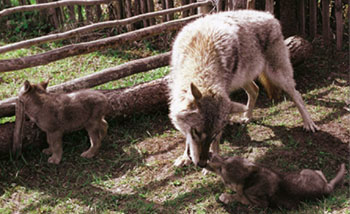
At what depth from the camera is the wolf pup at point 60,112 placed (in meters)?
5.38

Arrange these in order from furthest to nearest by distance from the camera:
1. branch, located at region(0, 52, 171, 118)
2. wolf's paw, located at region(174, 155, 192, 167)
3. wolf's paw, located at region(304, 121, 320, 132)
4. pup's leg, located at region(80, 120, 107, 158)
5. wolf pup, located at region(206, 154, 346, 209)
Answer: wolf's paw, located at region(304, 121, 320, 132) → branch, located at region(0, 52, 171, 118) → pup's leg, located at region(80, 120, 107, 158) → wolf's paw, located at region(174, 155, 192, 167) → wolf pup, located at region(206, 154, 346, 209)

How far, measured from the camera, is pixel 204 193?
16.0 ft

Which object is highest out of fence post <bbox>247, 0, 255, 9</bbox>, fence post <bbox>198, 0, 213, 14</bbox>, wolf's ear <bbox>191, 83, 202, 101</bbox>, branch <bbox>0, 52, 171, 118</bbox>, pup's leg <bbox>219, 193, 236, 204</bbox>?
fence post <bbox>247, 0, 255, 9</bbox>

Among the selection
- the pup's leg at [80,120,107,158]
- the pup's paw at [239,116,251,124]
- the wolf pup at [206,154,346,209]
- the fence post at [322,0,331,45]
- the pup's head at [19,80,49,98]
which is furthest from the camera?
the fence post at [322,0,331,45]

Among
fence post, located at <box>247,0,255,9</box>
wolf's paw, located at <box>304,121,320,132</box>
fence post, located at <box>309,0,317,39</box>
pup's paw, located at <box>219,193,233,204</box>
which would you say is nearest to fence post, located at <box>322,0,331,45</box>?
fence post, located at <box>309,0,317,39</box>

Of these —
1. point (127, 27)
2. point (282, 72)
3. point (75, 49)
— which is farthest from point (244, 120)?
point (127, 27)

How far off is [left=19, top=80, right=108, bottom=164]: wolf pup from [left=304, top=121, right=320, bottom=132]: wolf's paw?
9.73ft

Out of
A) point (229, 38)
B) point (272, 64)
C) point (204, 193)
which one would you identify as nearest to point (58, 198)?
point (204, 193)

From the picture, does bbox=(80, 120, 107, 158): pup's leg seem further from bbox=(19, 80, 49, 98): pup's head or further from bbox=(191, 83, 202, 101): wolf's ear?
bbox=(191, 83, 202, 101): wolf's ear

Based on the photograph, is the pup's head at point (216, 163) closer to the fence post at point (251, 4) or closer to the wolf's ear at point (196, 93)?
the wolf's ear at point (196, 93)

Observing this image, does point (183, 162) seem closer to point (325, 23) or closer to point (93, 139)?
point (93, 139)

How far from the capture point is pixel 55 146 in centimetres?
550

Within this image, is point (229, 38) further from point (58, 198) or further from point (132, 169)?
point (58, 198)

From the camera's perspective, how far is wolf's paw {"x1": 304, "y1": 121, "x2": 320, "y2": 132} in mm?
6160
